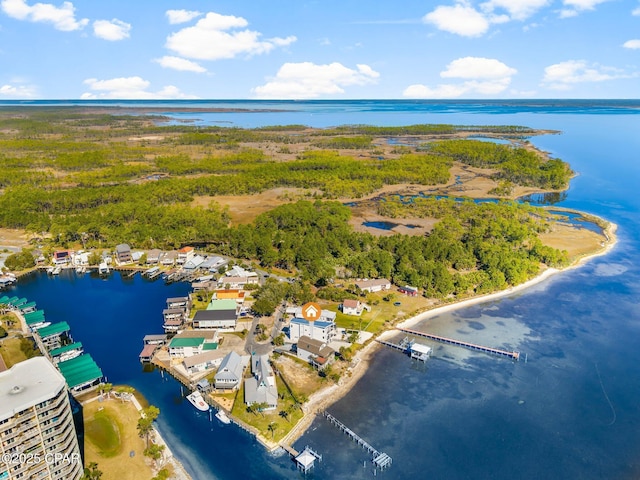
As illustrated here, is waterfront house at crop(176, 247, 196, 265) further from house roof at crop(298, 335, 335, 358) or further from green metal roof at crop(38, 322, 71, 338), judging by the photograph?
house roof at crop(298, 335, 335, 358)

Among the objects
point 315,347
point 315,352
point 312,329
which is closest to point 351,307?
point 312,329

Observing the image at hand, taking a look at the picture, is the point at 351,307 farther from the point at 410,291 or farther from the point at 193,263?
the point at 193,263

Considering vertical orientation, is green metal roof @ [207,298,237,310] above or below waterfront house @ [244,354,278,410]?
above

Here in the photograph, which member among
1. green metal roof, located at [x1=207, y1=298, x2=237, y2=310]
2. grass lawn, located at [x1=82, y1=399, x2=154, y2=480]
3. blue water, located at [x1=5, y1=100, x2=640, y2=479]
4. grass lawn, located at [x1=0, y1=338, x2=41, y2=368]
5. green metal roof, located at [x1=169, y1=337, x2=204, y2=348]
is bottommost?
blue water, located at [x1=5, y1=100, x2=640, y2=479]

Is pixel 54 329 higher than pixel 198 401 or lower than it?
higher

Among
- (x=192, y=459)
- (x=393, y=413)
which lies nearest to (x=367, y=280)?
(x=393, y=413)

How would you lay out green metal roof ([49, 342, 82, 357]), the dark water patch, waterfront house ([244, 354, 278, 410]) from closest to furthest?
1. waterfront house ([244, 354, 278, 410])
2. green metal roof ([49, 342, 82, 357])
3. the dark water patch

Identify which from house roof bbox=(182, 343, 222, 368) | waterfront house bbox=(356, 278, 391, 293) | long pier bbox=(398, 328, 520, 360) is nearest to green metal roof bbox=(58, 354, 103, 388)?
house roof bbox=(182, 343, 222, 368)

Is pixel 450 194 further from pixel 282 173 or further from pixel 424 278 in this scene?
pixel 424 278

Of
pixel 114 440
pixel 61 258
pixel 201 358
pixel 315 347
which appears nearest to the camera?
pixel 114 440
